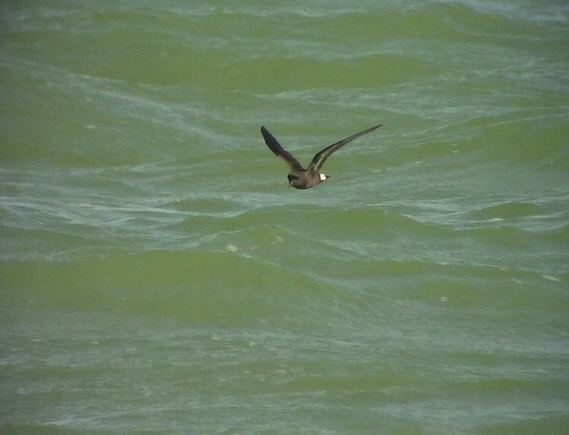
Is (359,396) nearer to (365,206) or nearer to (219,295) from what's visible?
(219,295)

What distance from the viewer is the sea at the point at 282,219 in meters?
8.27

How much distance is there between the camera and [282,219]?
1158cm

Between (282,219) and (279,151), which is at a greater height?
(279,151)

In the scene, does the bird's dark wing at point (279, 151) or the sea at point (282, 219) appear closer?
the sea at point (282, 219)

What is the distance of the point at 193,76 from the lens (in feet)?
48.8

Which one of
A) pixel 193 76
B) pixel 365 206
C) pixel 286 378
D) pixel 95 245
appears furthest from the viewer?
pixel 193 76

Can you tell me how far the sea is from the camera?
8273 millimetres

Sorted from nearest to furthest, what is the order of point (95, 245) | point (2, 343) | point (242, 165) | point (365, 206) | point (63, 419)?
point (63, 419) → point (2, 343) → point (95, 245) → point (365, 206) → point (242, 165)

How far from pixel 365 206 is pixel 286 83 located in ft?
11.3

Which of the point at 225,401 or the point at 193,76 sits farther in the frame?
the point at 193,76

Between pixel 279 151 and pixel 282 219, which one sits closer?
pixel 279 151

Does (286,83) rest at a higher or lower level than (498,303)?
higher

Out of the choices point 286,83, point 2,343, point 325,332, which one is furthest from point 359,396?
point 286,83

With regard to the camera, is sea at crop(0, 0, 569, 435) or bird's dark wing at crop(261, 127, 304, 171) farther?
bird's dark wing at crop(261, 127, 304, 171)
